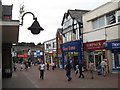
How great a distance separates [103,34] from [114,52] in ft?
8.15

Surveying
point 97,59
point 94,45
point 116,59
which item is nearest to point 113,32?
point 116,59

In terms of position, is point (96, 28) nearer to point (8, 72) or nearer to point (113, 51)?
point (113, 51)

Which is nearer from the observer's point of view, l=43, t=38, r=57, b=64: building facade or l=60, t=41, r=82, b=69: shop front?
l=60, t=41, r=82, b=69: shop front

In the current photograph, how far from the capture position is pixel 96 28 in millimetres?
26641

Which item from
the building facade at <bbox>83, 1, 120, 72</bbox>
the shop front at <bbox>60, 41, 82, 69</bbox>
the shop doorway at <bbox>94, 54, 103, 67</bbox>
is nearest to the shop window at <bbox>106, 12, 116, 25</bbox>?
the building facade at <bbox>83, 1, 120, 72</bbox>

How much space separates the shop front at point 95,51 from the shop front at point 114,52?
154 centimetres

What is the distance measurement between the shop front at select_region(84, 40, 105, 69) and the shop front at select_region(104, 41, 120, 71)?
1.54 m

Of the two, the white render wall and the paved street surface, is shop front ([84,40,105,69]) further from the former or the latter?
the paved street surface

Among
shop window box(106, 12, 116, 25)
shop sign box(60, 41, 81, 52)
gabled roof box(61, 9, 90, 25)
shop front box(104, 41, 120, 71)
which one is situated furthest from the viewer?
gabled roof box(61, 9, 90, 25)

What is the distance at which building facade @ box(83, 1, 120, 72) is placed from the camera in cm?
2241

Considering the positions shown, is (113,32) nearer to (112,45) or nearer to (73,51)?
(112,45)

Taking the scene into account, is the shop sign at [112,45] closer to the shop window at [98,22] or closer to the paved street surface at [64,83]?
the shop window at [98,22]

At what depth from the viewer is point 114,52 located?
2294 centimetres

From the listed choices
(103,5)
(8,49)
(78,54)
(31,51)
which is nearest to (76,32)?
(78,54)
